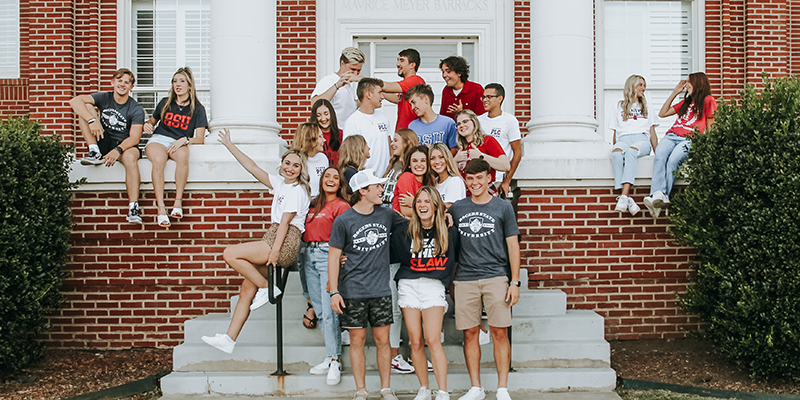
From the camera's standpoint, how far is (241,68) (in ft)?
22.2

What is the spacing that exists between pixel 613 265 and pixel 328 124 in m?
3.04

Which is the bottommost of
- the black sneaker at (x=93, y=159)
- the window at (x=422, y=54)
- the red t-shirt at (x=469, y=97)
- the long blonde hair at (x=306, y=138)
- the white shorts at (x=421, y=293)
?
the white shorts at (x=421, y=293)

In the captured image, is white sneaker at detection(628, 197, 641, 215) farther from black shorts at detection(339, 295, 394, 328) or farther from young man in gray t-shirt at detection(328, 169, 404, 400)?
black shorts at detection(339, 295, 394, 328)

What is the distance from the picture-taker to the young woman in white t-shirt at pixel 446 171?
5.20 m

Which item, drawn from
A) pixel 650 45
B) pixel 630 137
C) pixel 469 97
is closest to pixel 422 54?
pixel 469 97

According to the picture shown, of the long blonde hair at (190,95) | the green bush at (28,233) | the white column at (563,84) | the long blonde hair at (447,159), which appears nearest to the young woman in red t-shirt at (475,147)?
the long blonde hair at (447,159)

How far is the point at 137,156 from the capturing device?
6.41m

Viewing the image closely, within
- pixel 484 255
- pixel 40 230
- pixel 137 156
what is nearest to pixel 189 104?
pixel 137 156

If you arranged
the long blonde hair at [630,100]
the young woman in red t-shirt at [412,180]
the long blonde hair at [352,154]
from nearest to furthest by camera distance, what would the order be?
the young woman in red t-shirt at [412,180]
the long blonde hair at [352,154]
the long blonde hair at [630,100]

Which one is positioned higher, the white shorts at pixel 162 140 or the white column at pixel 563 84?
the white column at pixel 563 84

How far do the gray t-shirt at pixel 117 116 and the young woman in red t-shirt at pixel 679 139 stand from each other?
4.90 metres

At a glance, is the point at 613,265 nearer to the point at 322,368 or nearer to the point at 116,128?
the point at 322,368

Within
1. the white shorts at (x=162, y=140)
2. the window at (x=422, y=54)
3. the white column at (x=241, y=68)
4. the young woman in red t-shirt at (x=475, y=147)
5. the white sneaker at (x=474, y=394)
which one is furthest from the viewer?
the window at (x=422, y=54)

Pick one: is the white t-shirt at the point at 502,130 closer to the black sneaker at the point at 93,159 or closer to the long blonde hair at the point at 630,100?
the long blonde hair at the point at 630,100
